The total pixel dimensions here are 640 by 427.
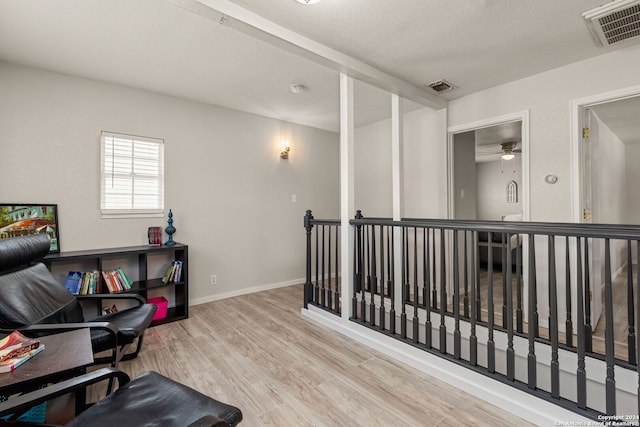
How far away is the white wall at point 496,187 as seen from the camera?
8.28 metres

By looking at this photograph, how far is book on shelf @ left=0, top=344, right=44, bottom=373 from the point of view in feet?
3.82

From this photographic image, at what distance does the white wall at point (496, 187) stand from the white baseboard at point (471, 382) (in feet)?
23.2

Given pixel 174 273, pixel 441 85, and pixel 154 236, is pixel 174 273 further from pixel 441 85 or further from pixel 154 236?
pixel 441 85

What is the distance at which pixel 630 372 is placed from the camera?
2.00 metres

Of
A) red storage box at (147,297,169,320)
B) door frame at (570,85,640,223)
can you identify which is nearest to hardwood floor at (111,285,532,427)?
A: red storage box at (147,297,169,320)

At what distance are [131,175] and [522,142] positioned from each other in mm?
4316

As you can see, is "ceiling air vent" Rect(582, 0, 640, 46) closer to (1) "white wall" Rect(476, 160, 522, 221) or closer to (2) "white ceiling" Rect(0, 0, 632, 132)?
(2) "white ceiling" Rect(0, 0, 632, 132)

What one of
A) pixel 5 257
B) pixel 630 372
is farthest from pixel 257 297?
pixel 630 372

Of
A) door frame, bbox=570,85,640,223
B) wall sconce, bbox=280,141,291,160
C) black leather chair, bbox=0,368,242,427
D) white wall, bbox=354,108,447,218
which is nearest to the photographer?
black leather chair, bbox=0,368,242,427

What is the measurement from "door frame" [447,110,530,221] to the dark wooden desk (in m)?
3.75

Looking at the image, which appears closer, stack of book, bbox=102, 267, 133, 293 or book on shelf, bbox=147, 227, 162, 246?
stack of book, bbox=102, 267, 133, 293

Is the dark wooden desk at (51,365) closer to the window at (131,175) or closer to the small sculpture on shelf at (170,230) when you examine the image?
the small sculpture on shelf at (170,230)

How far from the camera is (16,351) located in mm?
1258

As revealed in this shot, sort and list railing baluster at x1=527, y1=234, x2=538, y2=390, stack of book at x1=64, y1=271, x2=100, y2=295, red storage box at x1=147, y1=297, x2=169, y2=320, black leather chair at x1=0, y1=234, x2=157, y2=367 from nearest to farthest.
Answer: railing baluster at x1=527, y1=234, x2=538, y2=390 → black leather chair at x1=0, y1=234, x2=157, y2=367 → stack of book at x1=64, y1=271, x2=100, y2=295 → red storage box at x1=147, y1=297, x2=169, y2=320
